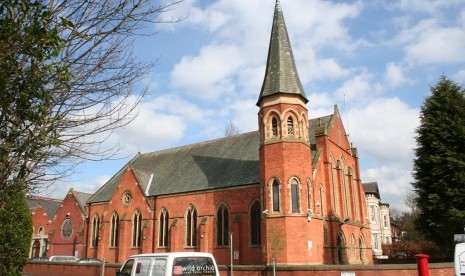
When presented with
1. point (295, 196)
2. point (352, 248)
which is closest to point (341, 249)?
point (352, 248)

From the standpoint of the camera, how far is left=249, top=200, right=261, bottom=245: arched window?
2789 cm

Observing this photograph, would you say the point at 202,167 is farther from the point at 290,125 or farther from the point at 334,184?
the point at 334,184

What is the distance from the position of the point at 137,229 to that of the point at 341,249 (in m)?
17.2

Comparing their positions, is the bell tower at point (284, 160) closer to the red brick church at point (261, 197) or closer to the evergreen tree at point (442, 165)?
the red brick church at point (261, 197)

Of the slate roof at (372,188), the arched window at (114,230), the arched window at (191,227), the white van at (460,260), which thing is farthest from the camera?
the slate roof at (372,188)

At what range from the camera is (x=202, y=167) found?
115 feet

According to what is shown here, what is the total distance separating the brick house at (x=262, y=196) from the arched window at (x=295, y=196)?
6 cm

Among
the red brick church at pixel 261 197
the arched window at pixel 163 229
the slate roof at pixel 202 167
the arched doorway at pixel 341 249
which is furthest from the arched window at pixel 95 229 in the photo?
the arched doorway at pixel 341 249

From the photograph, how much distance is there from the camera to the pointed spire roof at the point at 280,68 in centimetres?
2733

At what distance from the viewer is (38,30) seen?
16.7ft

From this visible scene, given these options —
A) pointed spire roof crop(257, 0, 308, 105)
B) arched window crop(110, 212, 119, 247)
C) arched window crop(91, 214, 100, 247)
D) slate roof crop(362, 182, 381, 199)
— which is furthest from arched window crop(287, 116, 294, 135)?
slate roof crop(362, 182, 381, 199)

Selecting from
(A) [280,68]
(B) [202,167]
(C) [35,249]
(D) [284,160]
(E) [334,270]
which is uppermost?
(A) [280,68]

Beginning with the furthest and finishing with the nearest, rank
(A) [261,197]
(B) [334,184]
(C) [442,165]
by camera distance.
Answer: (B) [334,184], (C) [442,165], (A) [261,197]

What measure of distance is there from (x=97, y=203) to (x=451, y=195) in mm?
30271
